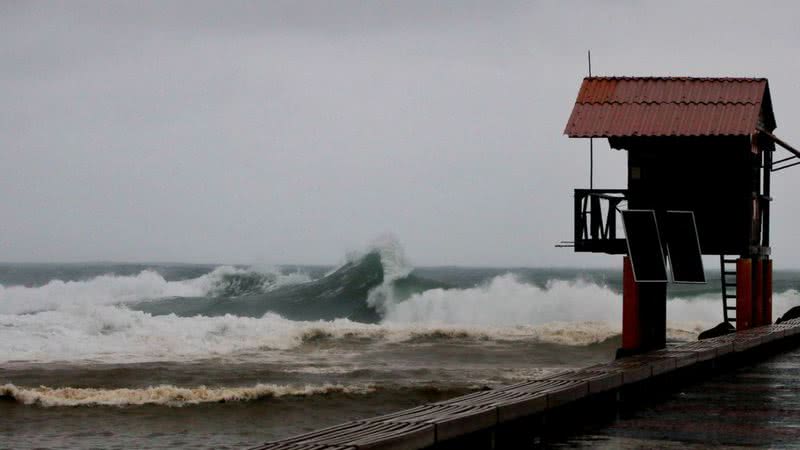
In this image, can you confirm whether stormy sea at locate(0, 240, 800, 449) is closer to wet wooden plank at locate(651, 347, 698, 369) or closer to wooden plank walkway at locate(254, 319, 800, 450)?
wet wooden plank at locate(651, 347, 698, 369)

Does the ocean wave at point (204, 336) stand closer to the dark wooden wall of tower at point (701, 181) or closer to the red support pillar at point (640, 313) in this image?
the red support pillar at point (640, 313)

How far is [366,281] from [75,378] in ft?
120

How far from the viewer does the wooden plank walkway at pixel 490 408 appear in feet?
27.5

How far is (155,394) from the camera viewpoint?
25.7 m

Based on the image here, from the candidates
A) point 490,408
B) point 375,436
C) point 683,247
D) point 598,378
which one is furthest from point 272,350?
point 375,436

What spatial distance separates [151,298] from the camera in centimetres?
7200

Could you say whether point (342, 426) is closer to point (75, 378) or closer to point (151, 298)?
point (75, 378)

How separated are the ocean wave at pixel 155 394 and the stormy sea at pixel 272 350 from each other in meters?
0.04

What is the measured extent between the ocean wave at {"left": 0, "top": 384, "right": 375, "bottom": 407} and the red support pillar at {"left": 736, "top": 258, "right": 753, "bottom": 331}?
767cm

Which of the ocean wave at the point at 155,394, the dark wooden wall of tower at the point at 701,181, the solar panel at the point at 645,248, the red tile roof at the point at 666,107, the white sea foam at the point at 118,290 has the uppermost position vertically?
the red tile roof at the point at 666,107

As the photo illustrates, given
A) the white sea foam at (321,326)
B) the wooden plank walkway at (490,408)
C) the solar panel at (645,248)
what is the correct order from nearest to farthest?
the wooden plank walkway at (490,408) → the solar panel at (645,248) → the white sea foam at (321,326)

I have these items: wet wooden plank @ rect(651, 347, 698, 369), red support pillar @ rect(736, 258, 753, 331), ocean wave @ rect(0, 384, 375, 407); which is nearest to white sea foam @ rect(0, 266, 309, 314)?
ocean wave @ rect(0, 384, 375, 407)

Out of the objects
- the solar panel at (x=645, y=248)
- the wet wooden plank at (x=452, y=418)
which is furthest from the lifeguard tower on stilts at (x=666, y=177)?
the wet wooden plank at (x=452, y=418)

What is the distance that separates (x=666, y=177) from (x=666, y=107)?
118 centimetres
